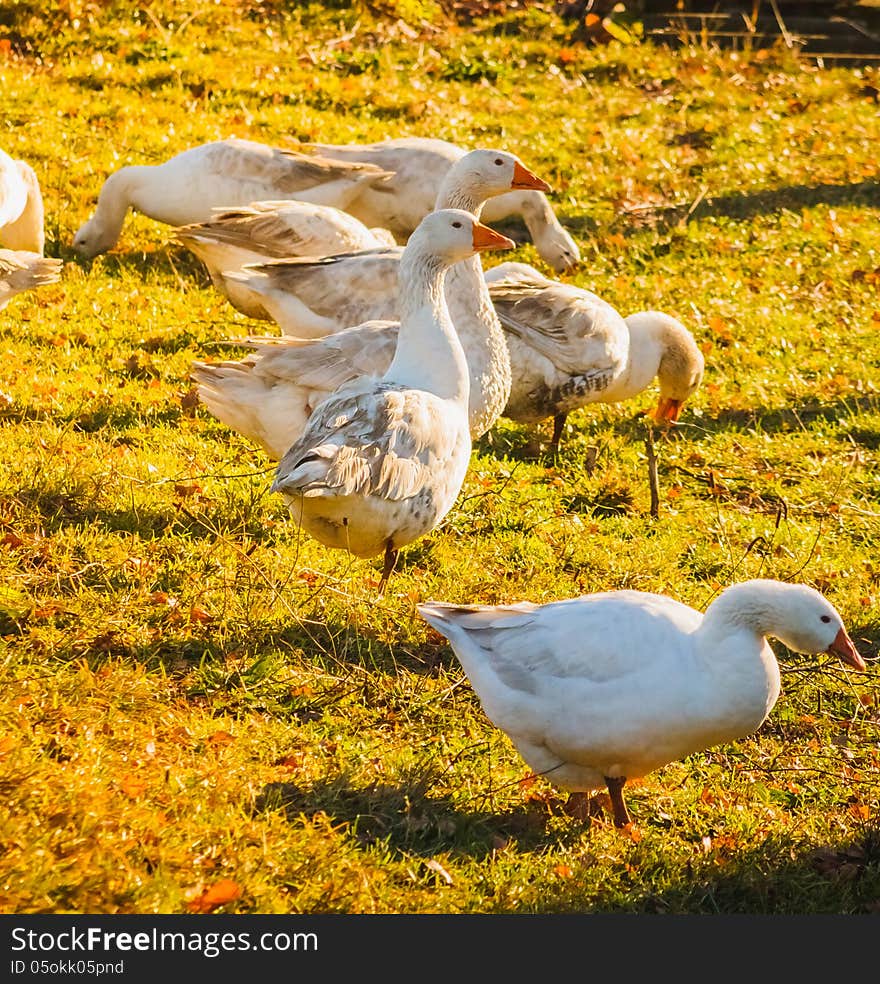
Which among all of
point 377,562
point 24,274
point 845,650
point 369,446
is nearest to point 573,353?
point 377,562

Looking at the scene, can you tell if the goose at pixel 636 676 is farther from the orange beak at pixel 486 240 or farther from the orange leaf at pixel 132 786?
the orange beak at pixel 486 240

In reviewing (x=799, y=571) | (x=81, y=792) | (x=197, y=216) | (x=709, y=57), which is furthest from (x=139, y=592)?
(x=709, y=57)

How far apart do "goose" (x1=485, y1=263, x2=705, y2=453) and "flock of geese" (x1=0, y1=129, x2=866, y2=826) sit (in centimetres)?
1

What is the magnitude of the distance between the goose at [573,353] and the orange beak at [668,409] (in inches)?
1.8

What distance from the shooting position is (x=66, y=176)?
11047 millimetres

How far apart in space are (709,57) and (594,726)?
13851 mm

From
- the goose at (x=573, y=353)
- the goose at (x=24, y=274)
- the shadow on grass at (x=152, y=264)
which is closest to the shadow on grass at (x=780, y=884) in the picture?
the goose at (x=573, y=353)

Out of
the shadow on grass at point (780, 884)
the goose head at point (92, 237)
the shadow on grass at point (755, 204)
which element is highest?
the goose head at point (92, 237)

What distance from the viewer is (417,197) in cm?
1070

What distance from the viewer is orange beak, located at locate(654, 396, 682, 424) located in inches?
355

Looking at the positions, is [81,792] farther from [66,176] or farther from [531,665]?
[66,176]

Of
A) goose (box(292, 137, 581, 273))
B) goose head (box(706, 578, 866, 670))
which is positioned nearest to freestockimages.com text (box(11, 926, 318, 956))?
goose head (box(706, 578, 866, 670))

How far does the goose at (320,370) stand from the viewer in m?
6.68

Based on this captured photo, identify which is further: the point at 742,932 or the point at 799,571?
the point at 799,571
